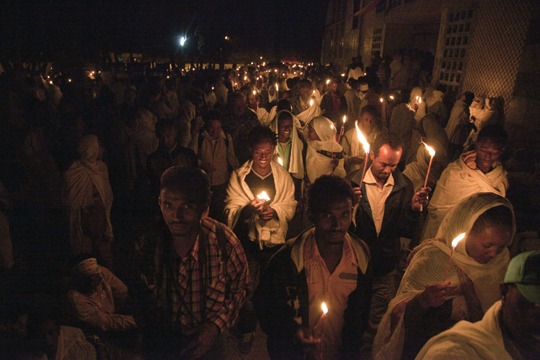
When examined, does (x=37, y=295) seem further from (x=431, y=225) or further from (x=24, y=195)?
(x=431, y=225)

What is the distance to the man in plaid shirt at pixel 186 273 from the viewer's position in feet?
7.34

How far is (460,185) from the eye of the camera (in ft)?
12.4

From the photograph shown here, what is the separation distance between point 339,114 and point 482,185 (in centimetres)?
582

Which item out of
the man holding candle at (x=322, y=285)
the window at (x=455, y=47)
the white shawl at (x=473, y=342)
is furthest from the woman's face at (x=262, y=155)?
the window at (x=455, y=47)

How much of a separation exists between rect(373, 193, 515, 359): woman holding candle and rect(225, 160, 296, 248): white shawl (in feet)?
5.11

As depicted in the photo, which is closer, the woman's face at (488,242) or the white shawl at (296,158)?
the woman's face at (488,242)

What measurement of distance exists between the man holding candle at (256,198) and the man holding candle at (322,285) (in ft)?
4.29

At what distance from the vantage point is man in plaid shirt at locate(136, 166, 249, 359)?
7.34 ft

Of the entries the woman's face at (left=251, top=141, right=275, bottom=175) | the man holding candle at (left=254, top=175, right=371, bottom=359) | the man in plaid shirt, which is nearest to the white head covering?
the woman's face at (left=251, top=141, right=275, bottom=175)

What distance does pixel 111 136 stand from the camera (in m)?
6.73

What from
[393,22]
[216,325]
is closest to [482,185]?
[216,325]

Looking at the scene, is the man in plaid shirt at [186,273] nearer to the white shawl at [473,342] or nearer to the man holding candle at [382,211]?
the white shawl at [473,342]

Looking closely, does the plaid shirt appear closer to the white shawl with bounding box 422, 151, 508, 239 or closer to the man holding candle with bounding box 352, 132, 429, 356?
the man holding candle with bounding box 352, 132, 429, 356

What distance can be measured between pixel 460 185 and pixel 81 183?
4075 mm
